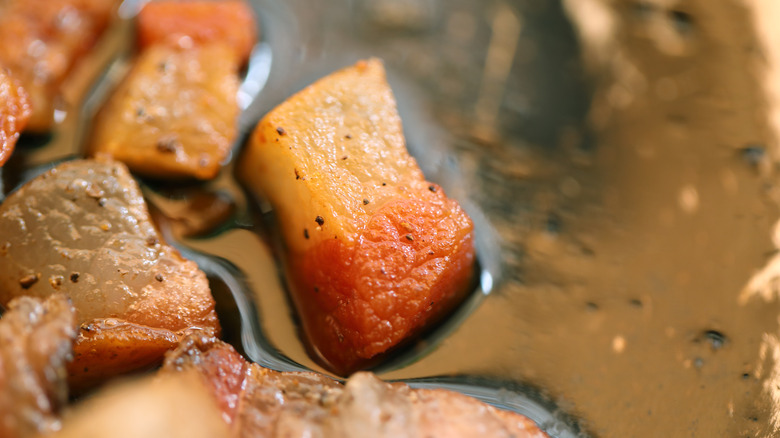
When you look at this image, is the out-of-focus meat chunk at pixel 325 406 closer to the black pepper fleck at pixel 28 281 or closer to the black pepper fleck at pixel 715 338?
the black pepper fleck at pixel 28 281

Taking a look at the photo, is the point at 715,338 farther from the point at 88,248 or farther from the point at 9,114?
the point at 9,114

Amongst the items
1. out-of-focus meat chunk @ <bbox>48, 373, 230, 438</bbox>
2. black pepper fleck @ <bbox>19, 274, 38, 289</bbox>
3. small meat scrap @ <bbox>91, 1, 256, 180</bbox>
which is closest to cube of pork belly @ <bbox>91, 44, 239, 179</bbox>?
small meat scrap @ <bbox>91, 1, 256, 180</bbox>

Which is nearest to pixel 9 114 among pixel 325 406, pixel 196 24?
pixel 196 24

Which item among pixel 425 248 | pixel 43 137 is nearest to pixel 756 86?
pixel 425 248

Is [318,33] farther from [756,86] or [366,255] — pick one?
[756,86]

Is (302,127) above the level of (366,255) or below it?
above

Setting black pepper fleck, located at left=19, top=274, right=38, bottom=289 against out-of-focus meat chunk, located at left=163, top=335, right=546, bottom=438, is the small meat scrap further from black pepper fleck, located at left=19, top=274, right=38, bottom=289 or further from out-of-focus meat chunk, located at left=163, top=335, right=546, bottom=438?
out-of-focus meat chunk, located at left=163, top=335, right=546, bottom=438

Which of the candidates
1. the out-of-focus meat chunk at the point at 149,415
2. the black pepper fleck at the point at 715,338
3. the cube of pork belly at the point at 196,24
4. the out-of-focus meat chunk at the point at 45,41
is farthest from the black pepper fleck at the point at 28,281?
the black pepper fleck at the point at 715,338
